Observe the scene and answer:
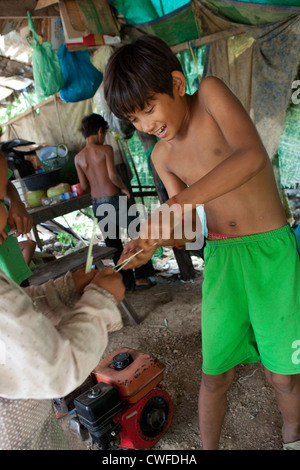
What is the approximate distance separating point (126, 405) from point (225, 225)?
4.06 feet

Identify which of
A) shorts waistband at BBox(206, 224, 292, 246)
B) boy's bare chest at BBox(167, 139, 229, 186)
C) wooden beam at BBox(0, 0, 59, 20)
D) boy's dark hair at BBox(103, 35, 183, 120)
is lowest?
shorts waistband at BBox(206, 224, 292, 246)

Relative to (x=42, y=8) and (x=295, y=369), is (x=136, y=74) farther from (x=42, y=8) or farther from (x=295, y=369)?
(x=42, y=8)

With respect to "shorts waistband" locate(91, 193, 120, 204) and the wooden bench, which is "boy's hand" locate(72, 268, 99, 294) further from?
"shorts waistband" locate(91, 193, 120, 204)

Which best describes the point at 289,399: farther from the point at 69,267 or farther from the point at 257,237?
the point at 69,267

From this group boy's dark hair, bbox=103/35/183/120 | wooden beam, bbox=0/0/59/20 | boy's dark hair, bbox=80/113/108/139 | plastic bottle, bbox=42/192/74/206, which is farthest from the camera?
boy's dark hair, bbox=80/113/108/139

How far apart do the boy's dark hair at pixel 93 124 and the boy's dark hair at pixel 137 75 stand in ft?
10.9

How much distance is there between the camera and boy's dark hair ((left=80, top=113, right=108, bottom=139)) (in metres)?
4.77

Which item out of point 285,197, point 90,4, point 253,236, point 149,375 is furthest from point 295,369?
point 90,4

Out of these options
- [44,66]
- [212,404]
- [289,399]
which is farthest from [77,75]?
[289,399]

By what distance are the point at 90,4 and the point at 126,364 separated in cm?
379

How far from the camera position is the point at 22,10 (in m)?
3.59

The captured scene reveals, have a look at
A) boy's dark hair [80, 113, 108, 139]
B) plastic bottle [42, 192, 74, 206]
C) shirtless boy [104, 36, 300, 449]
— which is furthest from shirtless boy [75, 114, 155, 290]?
shirtless boy [104, 36, 300, 449]

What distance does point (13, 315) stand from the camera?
3.17 feet

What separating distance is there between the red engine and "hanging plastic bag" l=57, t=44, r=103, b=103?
3.30 meters
